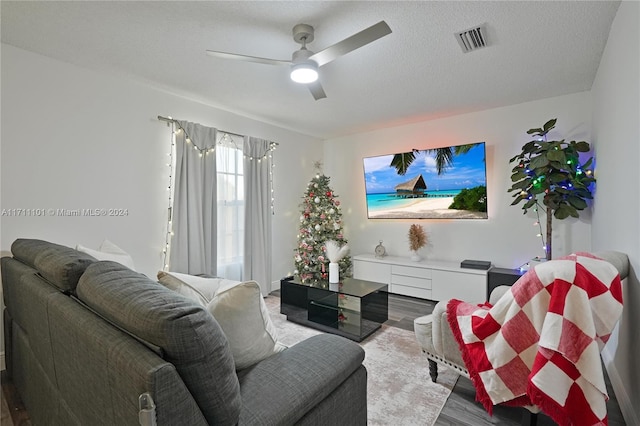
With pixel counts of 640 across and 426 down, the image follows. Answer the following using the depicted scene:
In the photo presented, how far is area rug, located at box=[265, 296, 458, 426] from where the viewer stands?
77.1 inches

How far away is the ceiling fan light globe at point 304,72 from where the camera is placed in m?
2.37

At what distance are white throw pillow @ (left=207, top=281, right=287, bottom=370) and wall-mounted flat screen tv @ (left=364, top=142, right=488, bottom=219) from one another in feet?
12.3

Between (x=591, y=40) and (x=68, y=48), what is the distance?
4.35 m

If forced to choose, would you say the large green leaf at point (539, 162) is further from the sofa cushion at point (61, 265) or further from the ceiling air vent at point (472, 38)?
the sofa cushion at point (61, 265)

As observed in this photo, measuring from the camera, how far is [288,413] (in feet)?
3.74

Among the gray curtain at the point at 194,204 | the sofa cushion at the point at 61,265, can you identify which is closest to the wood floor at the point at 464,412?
the sofa cushion at the point at 61,265

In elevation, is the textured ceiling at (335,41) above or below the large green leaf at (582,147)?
above

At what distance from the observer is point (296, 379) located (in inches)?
50.4

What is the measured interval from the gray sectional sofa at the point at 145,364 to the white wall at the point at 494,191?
346 cm

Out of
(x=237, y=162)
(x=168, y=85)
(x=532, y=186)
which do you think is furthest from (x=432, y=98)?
(x=168, y=85)

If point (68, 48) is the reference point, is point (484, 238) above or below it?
below

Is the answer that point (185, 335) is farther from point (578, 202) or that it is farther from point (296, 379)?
point (578, 202)

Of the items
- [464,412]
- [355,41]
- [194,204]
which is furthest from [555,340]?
[194,204]

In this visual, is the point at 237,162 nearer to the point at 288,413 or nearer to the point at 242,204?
the point at 242,204
